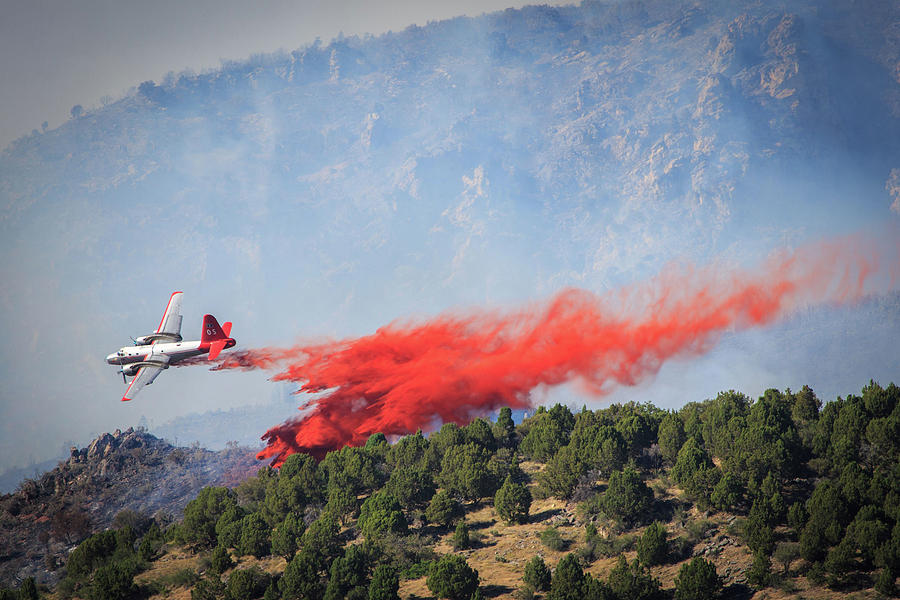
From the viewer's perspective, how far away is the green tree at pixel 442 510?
73.0m

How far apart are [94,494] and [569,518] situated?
83.3 meters

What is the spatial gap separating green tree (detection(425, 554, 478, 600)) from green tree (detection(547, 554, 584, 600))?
6.25 metres

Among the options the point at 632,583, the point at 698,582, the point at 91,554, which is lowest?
the point at 698,582

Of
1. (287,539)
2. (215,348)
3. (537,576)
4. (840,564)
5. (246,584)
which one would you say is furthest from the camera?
(215,348)

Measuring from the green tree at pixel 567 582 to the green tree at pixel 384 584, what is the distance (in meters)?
11.5

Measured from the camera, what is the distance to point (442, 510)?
73062 millimetres

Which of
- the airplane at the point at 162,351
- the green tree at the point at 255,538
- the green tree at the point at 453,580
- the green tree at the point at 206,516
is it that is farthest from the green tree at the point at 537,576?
the airplane at the point at 162,351

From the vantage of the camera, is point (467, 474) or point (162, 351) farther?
point (162, 351)

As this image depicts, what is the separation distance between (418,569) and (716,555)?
75.0 ft

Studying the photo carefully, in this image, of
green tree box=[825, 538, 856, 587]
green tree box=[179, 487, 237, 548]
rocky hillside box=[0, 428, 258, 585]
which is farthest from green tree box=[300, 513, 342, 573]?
green tree box=[825, 538, 856, 587]

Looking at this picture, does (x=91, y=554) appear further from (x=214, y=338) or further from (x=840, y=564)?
(x=840, y=564)

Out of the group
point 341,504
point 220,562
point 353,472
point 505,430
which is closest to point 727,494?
point 505,430

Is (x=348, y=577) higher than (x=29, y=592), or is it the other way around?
(x=29, y=592)

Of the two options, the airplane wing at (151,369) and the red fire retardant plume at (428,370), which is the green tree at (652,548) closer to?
the red fire retardant plume at (428,370)
